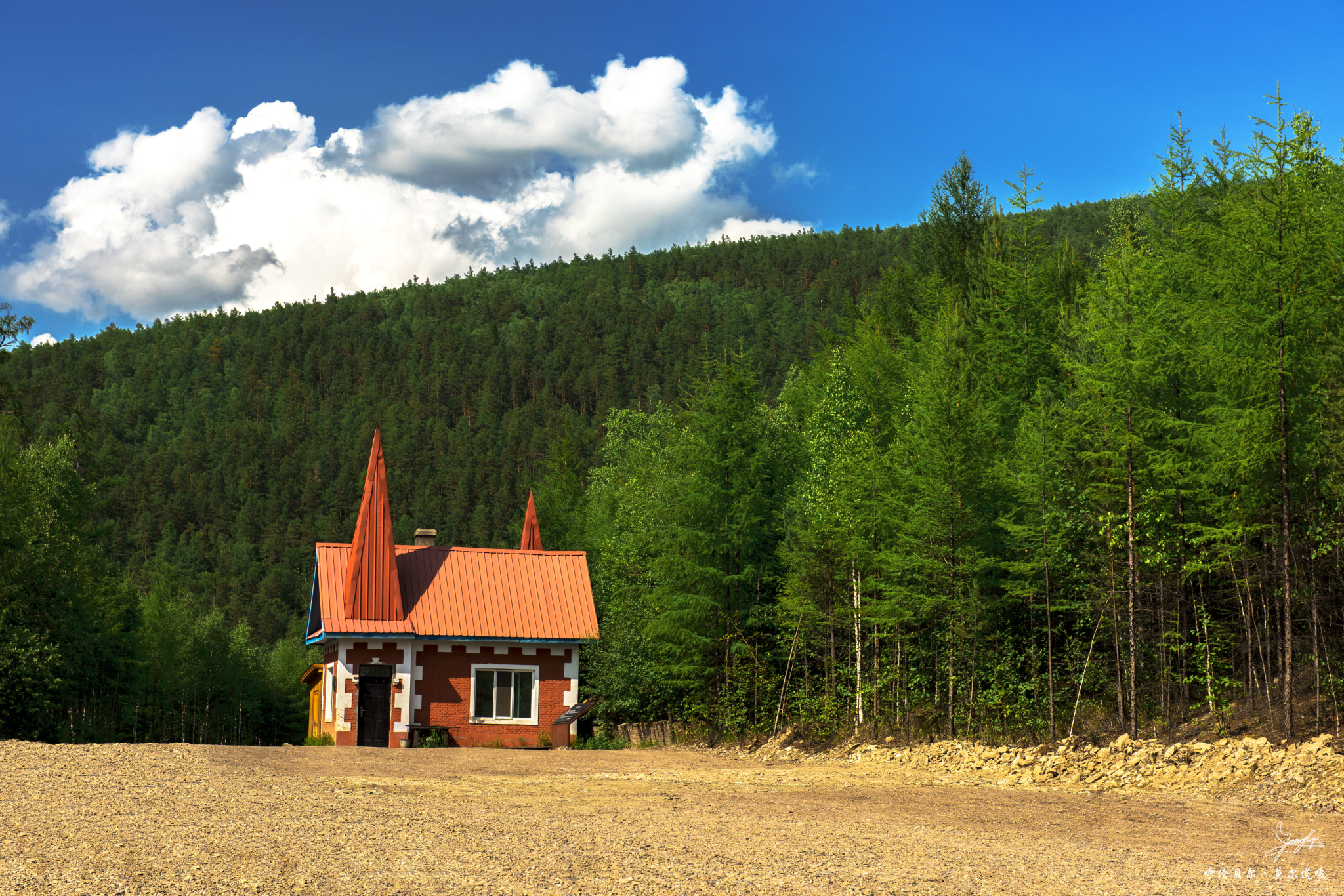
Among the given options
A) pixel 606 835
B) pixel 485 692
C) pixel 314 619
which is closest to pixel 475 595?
pixel 485 692

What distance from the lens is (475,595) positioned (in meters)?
28.9

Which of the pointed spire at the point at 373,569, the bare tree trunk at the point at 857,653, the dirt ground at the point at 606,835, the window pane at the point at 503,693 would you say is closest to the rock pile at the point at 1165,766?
the dirt ground at the point at 606,835

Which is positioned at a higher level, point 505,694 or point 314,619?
point 314,619

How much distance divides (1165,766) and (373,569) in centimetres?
2000

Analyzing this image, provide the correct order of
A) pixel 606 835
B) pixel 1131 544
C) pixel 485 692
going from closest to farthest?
pixel 606 835 → pixel 1131 544 → pixel 485 692

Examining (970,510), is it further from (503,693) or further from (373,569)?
(373,569)

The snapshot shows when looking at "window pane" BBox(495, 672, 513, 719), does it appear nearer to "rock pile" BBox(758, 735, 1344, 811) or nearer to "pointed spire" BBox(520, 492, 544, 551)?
"pointed spire" BBox(520, 492, 544, 551)

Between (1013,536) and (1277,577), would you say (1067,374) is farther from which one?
(1277,577)

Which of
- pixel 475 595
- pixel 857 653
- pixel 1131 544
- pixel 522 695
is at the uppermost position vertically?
pixel 1131 544

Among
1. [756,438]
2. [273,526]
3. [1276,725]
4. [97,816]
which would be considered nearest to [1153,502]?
[1276,725]

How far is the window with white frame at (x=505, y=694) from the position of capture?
90.5 feet

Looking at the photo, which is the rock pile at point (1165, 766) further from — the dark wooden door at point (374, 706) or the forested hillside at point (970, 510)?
the dark wooden door at point (374, 706)

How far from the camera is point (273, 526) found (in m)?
124

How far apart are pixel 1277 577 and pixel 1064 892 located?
9.85 meters
